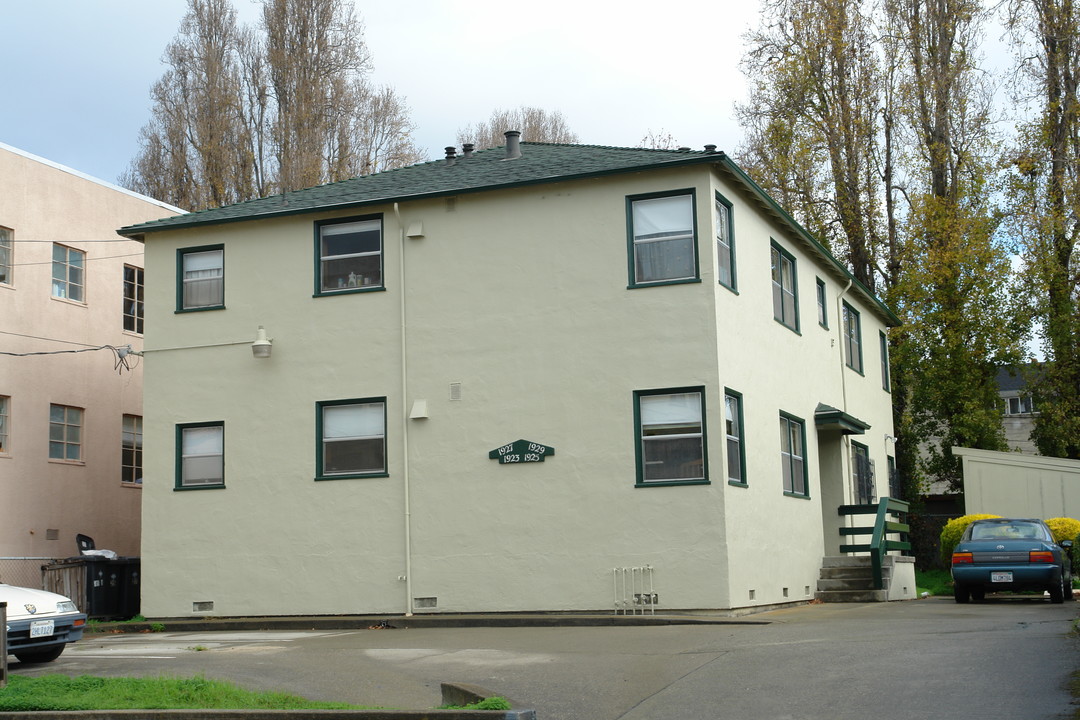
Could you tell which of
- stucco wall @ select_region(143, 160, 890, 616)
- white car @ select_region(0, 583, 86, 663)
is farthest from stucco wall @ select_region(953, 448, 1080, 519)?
white car @ select_region(0, 583, 86, 663)

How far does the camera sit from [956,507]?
118ft

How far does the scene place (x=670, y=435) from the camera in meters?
18.8

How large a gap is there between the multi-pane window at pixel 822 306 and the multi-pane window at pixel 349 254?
959 cm

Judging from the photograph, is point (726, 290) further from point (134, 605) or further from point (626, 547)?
point (134, 605)

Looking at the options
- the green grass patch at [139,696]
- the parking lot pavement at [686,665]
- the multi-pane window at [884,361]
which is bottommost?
the parking lot pavement at [686,665]

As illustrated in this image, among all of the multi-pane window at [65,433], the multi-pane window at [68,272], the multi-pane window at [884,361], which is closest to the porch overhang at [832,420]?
the multi-pane window at [884,361]

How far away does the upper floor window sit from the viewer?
2842cm

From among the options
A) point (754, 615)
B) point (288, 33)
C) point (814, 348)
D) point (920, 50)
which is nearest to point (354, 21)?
point (288, 33)

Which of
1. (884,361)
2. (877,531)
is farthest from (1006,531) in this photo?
(884,361)

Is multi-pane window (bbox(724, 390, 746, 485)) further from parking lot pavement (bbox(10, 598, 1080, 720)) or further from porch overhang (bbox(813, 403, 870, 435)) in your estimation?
porch overhang (bbox(813, 403, 870, 435))

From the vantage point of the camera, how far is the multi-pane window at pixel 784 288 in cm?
2245

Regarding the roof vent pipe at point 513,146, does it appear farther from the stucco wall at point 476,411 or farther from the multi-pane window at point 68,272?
the multi-pane window at point 68,272

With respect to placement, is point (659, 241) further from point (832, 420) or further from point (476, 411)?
point (832, 420)

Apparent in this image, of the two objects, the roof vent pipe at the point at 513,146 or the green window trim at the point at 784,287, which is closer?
the green window trim at the point at 784,287
